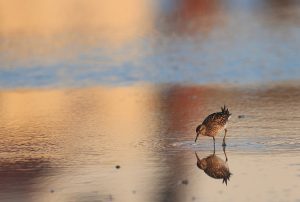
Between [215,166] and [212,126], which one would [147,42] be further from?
[215,166]

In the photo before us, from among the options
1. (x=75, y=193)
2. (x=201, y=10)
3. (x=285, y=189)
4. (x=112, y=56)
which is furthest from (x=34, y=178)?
(x=201, y=10)

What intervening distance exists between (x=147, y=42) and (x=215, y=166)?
13.0 m

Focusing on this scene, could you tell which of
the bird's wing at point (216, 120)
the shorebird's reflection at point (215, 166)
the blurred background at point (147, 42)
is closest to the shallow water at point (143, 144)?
the shorebird's reflection at point (215, 166)

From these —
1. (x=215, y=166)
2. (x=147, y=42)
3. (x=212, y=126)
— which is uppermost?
→ (x=147, y=42)

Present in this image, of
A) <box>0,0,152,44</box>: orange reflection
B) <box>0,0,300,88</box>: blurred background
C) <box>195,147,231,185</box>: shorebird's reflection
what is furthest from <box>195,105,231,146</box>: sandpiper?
<box>0,0,152,44</box>: orange reflection

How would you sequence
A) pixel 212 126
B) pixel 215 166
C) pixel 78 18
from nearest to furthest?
pixel 215 166, pixel 212 126, pixel 78 18

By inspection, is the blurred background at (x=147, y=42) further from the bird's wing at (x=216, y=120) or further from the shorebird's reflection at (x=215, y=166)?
the shorebird's reflection at (x=215, y=166)

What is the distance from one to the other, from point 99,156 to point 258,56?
1004cm

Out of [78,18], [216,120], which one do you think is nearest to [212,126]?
[216,120]

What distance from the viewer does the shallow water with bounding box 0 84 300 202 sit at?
9.95 meters

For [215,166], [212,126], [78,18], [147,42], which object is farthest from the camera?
[78,18]

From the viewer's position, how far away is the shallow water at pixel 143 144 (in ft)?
32.6

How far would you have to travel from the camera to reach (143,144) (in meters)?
12.2

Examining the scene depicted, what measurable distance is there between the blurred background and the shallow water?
5.39ft
